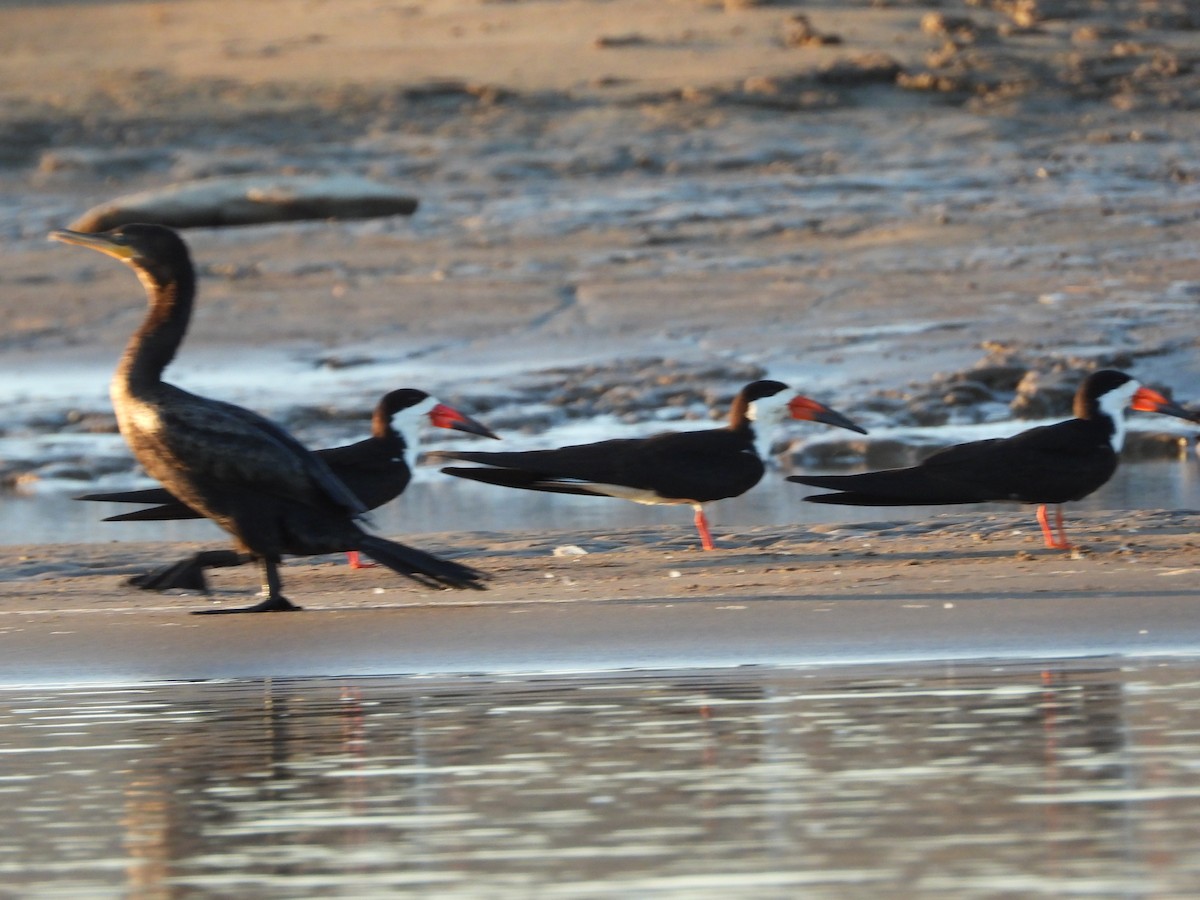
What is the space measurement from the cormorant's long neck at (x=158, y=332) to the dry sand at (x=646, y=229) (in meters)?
0.82

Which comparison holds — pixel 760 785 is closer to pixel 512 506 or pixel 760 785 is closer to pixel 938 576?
pixel 938 576

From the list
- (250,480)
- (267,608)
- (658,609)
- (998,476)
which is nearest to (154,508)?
(250,480)

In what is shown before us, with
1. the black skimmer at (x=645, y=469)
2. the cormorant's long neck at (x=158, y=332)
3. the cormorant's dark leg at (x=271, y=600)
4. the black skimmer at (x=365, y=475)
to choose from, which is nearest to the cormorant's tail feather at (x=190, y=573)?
the black skimmer at (x=365, y=475)

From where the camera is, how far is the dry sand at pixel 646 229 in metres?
8.14

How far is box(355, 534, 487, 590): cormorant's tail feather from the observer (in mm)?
7590

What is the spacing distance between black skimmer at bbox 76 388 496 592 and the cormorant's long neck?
64cm

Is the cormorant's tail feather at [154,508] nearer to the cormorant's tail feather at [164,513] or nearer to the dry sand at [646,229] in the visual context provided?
the cormorant's tail feather at [164,513]

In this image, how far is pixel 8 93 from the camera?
26.4m

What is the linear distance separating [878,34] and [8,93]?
399 inches

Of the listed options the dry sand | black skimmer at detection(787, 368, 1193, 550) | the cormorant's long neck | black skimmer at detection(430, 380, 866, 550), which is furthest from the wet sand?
the cormorant's long neck

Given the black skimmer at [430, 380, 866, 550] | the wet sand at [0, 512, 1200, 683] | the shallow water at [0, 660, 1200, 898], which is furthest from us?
the black skimmer at [430, 380, 866, 550]

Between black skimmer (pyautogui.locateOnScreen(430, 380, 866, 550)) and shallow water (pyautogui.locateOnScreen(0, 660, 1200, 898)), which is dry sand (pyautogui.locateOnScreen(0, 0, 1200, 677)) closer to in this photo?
black skimmer (pyautogui.locateOnScreen(430, 380, 866, 550))

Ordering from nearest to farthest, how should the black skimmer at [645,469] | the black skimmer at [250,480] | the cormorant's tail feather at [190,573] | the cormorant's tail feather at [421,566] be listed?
the cormorant's tail feather at [421,566]
the black skimmer at [250,480]
the cormorant's tail feather at [190,573]
the black skimmer at [645,469]

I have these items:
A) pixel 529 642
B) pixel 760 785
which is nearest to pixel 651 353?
pixel 529 642
